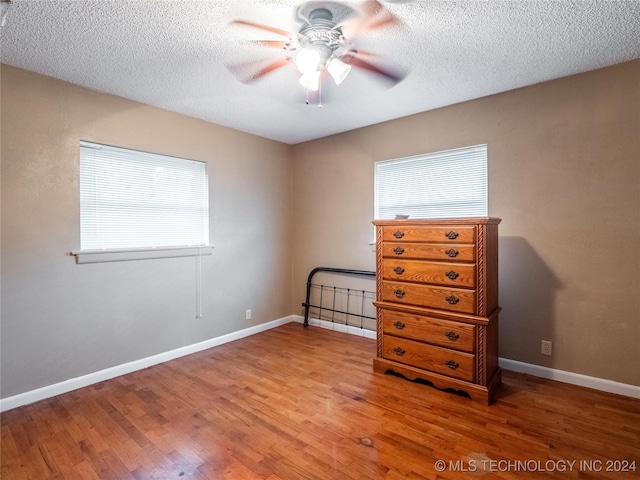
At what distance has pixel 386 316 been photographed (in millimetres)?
2814

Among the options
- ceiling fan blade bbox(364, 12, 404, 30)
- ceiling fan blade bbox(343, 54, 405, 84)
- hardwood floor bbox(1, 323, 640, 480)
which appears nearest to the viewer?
hardwood floor bbox(1, 323, 640, 480)

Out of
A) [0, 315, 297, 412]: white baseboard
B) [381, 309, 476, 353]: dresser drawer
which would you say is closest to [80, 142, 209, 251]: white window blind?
[0, 315, 297, 412]: white baseboard

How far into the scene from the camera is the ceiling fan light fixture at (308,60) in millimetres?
1873

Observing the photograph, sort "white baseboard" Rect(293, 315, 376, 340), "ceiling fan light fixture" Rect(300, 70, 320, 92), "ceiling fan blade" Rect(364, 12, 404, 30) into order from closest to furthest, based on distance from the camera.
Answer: "ceiling fan blade" Rect(364, 12, 404, 30), "ceiling fan light fixture" Rect(300, 70, 320, 92), "white baseboard" Rect(293, 315, 376, 340)

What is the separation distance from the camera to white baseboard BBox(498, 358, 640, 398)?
2.37 m

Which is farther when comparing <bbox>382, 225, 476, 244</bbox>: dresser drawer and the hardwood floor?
<bbox>382, 225, 476, 244</bbox>: dresser drawer

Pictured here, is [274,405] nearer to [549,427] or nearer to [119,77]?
[549,427]

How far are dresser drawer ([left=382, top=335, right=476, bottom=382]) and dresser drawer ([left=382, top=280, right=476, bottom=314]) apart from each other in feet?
1.08

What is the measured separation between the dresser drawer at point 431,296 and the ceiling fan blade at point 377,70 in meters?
1.67

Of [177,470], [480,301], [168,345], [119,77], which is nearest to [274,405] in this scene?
[177,470]

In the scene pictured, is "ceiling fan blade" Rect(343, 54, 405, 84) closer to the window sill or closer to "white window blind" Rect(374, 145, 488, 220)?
"white window blind" Rect(374, 145, 488, 220)

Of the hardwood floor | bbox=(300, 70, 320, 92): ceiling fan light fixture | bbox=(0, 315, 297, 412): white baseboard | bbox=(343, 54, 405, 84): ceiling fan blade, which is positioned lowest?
the hardwood floor

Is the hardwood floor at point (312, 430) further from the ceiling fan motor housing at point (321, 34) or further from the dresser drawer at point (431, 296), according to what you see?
the ceiling fan motor housing at point (321, 34)

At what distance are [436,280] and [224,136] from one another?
8.99 feet
